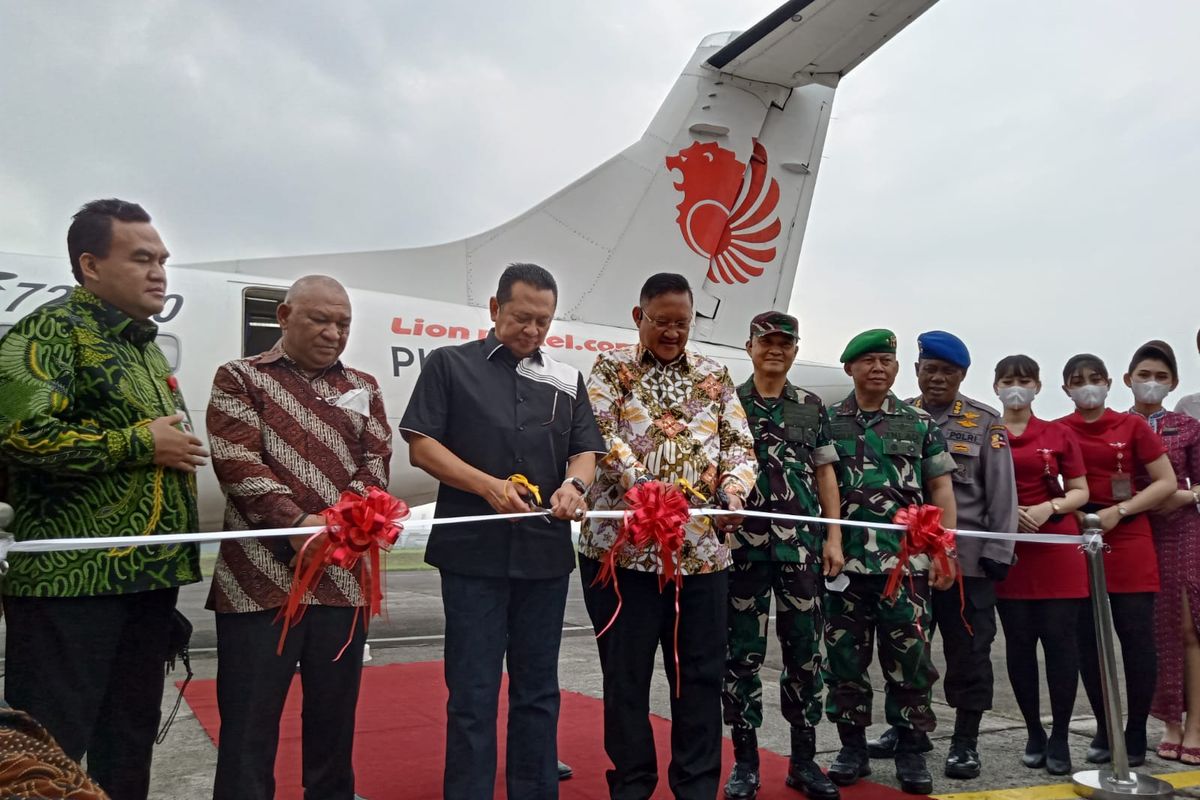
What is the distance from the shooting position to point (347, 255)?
20.9ft

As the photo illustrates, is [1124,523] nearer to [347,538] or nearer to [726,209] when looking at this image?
[347,538]

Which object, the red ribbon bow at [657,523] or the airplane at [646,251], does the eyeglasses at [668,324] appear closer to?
the red ribbon bow at [657,523]

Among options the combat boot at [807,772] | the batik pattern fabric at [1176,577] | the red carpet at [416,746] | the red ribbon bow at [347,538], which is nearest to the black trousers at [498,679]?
the red ribbon bow at [347,538]

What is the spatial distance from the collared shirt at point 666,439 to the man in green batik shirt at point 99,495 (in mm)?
1229

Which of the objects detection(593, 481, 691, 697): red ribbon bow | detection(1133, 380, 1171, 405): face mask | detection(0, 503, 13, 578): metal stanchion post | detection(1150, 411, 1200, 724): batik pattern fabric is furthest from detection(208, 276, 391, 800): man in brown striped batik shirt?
detection(1133, 380, 1171, 405): face mask

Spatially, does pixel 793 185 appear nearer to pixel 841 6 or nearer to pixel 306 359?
pixel 841 6

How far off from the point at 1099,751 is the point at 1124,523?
3.28 ft

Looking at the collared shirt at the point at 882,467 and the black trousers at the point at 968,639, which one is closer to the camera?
the collared shirt at the point at 882,467

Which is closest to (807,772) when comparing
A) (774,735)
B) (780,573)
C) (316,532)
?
(780,573)

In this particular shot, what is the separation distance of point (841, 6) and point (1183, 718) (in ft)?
16.8

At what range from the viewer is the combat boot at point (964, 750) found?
3438 mm

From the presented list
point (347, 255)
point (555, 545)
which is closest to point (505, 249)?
point (347, 255)

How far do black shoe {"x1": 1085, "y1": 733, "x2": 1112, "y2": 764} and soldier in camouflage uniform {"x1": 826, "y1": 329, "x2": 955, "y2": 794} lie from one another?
1.02 meters

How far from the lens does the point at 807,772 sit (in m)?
3.11
